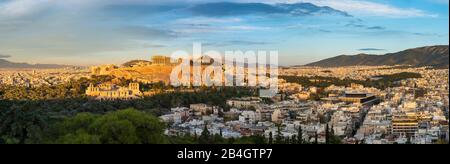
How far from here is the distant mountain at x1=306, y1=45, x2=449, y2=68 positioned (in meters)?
40.9

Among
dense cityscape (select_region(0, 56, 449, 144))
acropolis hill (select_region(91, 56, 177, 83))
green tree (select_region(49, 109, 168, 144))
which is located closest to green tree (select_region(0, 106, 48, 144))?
dense cityscape (select_region(0, 56, 449, 144))

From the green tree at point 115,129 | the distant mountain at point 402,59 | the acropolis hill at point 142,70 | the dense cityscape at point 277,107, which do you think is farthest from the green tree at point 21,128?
the distant mountain at point 402,59

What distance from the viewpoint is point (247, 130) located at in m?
18.0

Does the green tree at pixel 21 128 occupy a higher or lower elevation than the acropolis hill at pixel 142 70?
lower

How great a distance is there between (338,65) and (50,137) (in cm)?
3703

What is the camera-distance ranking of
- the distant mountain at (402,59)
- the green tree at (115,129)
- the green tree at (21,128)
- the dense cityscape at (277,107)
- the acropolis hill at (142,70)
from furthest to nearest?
the distant mountain at (402,59) → the acropolis hill at (142,70) → the dense cityscape at (277,107) → the green tree at (21,128) → the green tree at (115,129)

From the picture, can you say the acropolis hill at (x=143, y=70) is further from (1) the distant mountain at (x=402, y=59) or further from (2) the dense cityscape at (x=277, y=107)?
(1) the distant mountain at (x=402, y=59)

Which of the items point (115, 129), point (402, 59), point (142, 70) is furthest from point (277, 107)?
point (402, 59)

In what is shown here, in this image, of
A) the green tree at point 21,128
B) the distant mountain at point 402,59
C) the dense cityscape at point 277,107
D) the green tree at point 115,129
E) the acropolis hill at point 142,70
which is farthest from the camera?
the distant mountain at point 402,59

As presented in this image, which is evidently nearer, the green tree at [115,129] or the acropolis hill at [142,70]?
the green tree at [115,129]

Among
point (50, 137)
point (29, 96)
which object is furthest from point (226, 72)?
point (50, 137)

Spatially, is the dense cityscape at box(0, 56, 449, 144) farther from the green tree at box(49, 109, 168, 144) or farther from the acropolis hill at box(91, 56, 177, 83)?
the green tree at box(49, 109, 168, 144)

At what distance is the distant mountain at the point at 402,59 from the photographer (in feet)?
134
